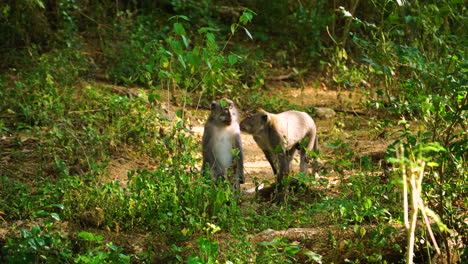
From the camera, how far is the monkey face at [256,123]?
7.59m

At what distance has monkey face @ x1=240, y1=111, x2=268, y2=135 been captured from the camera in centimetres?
759

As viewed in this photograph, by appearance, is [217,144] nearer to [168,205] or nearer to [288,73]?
[168,205]

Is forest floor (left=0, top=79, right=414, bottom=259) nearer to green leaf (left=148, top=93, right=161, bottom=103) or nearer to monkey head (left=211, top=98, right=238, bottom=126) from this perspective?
monkey head (left=211, top=98, right=238, bottom=126)

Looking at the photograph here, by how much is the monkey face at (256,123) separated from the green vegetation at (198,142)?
813 mm

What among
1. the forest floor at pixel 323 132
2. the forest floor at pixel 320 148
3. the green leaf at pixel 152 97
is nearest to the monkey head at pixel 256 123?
the forest floor at pixel 323 132

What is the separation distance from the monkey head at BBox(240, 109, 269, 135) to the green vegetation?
81cm

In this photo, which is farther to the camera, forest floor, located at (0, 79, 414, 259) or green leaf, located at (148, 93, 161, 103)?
green leaf, located at (148, 93, 161, 103)

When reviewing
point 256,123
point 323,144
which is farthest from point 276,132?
point 323,144

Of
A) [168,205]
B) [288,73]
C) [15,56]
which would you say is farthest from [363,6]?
[168,205]

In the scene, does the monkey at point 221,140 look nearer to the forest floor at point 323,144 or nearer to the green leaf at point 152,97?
the forest floor at point 323,144

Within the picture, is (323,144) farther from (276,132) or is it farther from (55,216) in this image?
(55,216)

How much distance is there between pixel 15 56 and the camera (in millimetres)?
11648

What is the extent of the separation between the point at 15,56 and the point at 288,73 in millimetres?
5363

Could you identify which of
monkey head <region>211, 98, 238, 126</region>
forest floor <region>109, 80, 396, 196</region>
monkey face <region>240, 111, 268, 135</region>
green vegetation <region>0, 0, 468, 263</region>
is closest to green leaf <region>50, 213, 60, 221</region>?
green vegetation <region>0, 0, 468, 263</region>
